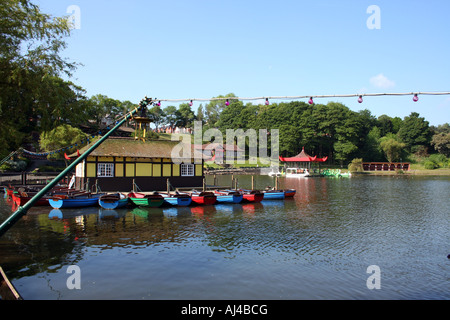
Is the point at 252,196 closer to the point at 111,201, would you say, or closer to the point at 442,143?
the point at 111,201

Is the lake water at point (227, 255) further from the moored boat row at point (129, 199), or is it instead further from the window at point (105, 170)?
the window at point (105, 170)

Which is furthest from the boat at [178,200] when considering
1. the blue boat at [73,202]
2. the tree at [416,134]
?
the tree at [416,134]

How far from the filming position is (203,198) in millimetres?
30125

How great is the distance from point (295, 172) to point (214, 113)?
2702 inches

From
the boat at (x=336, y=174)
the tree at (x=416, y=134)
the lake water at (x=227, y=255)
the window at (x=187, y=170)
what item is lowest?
the lake water at (x=227, y=255)

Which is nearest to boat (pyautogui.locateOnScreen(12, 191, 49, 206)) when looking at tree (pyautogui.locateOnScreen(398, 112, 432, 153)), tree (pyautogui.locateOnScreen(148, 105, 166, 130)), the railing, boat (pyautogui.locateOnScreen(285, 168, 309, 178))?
the railing

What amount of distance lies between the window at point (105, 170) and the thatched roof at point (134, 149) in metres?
1.22

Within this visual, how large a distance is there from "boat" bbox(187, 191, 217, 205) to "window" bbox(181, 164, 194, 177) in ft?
22.6

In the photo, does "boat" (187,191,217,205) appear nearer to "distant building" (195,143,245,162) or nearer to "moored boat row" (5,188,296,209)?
"moored boat row" (5,188,296,209)

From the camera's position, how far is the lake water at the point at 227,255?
11358 millimetres

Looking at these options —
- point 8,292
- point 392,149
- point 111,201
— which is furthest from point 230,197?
point 392,149
